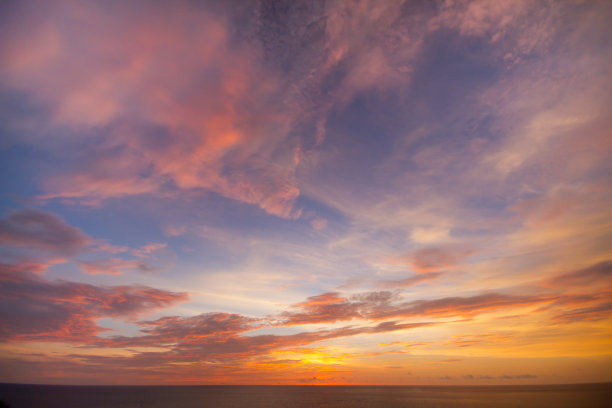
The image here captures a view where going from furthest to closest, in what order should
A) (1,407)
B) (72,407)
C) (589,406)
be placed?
1. (72,407)
2. (589,406)
3. (1,407)

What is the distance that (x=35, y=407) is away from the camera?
116m

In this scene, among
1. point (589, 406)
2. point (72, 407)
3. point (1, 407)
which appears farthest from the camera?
point (72, 407)

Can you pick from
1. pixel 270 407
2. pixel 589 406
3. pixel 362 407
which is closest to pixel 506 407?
pixel 589 406

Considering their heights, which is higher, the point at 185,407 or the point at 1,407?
the point at 1,407

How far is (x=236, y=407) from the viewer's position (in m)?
122

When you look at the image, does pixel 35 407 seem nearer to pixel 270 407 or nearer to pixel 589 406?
pixel 270 407

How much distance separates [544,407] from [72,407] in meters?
Result: 187

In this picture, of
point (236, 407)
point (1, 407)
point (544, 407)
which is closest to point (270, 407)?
point (236, 407)

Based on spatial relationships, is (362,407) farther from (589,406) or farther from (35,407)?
(35,407)

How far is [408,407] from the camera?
120 metres

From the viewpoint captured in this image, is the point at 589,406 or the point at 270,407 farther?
the point at 270,407

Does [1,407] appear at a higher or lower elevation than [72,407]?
higher

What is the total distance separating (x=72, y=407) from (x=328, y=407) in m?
104

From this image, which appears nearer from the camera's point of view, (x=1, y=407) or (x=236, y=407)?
(x=1, y=407)
